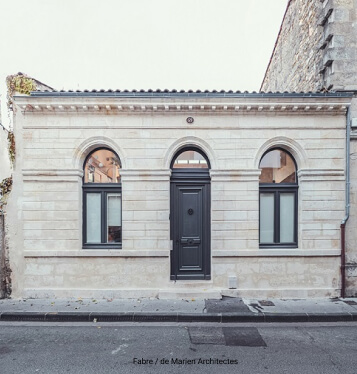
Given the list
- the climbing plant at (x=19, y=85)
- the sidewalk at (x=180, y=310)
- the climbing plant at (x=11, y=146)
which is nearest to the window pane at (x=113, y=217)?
the sidewalk at (x=180, y=310)

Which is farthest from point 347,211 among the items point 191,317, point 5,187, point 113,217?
point 5,187

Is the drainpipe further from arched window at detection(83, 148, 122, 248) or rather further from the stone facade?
arched window at detection(83, 148, 122, 248)

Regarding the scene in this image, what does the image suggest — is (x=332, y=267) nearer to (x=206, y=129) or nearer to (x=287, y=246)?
(x=287, y=246)

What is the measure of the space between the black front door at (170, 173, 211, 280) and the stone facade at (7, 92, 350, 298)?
28cm

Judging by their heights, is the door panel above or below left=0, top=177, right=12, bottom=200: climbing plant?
below

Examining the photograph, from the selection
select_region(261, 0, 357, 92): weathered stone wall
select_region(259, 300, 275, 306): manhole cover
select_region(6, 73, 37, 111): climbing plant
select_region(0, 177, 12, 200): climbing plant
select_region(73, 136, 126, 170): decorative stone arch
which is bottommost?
select_region(259, 300, 275, 306): manhole cover

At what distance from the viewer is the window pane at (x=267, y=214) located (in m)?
7.14

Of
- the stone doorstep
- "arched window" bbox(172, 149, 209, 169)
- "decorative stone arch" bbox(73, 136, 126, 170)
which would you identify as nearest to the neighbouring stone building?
the stone doorstep

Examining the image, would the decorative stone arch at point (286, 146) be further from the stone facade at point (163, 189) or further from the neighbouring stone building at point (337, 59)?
the neighbouring stone building at point (337, 59)

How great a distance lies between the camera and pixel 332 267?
6.80m

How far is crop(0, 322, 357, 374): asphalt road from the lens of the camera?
13.0ft

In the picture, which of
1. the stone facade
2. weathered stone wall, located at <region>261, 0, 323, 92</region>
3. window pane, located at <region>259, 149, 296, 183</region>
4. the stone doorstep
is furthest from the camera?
weathered stone wall, located at <region>261, 0, 323, 92</region>

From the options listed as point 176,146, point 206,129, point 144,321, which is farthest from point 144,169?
point 144,321

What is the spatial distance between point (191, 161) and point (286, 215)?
3151 mm
